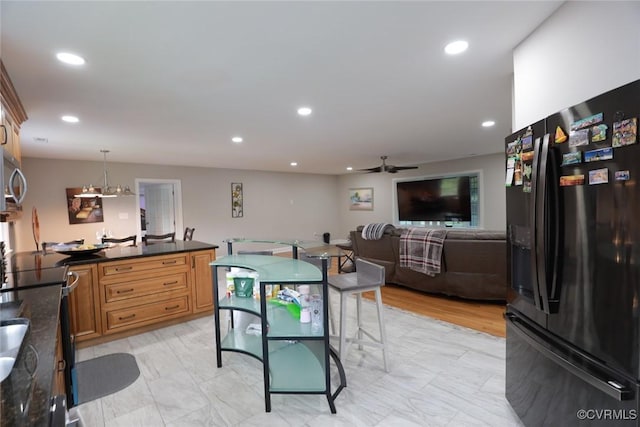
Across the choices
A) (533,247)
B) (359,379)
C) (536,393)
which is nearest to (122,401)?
(359,379)

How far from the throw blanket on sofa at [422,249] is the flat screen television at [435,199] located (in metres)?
3.50

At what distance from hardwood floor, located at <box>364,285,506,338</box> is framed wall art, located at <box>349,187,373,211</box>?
16.5 ft

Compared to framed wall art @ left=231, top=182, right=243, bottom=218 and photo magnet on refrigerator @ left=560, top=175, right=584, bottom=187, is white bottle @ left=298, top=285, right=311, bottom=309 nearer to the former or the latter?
photo magnet on refrigerator @ left=560, top=175, right=584, bottom=187

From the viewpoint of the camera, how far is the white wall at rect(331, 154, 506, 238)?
676 cm

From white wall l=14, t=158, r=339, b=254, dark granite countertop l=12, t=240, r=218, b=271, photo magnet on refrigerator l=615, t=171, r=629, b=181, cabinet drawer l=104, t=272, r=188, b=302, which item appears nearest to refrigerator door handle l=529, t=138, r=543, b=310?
photo magnet on refrigerator l=615, t=171, r=629, b=181

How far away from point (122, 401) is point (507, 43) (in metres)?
3.48

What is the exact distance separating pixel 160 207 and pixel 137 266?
14.6 ft

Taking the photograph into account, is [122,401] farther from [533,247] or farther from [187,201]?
[187,201]

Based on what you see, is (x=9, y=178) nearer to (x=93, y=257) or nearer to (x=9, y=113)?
(x=9, y=113)

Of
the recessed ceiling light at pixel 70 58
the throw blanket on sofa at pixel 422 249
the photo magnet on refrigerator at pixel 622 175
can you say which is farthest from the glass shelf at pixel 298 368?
the recessed ceiling light at pixel 70 58

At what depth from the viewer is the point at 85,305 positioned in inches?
113

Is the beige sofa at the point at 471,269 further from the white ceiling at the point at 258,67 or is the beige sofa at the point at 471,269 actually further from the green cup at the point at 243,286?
the green cup at the point at 243,286

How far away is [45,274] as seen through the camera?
7.61 ft

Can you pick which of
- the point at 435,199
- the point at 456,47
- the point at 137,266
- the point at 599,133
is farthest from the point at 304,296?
the point at 435,199
